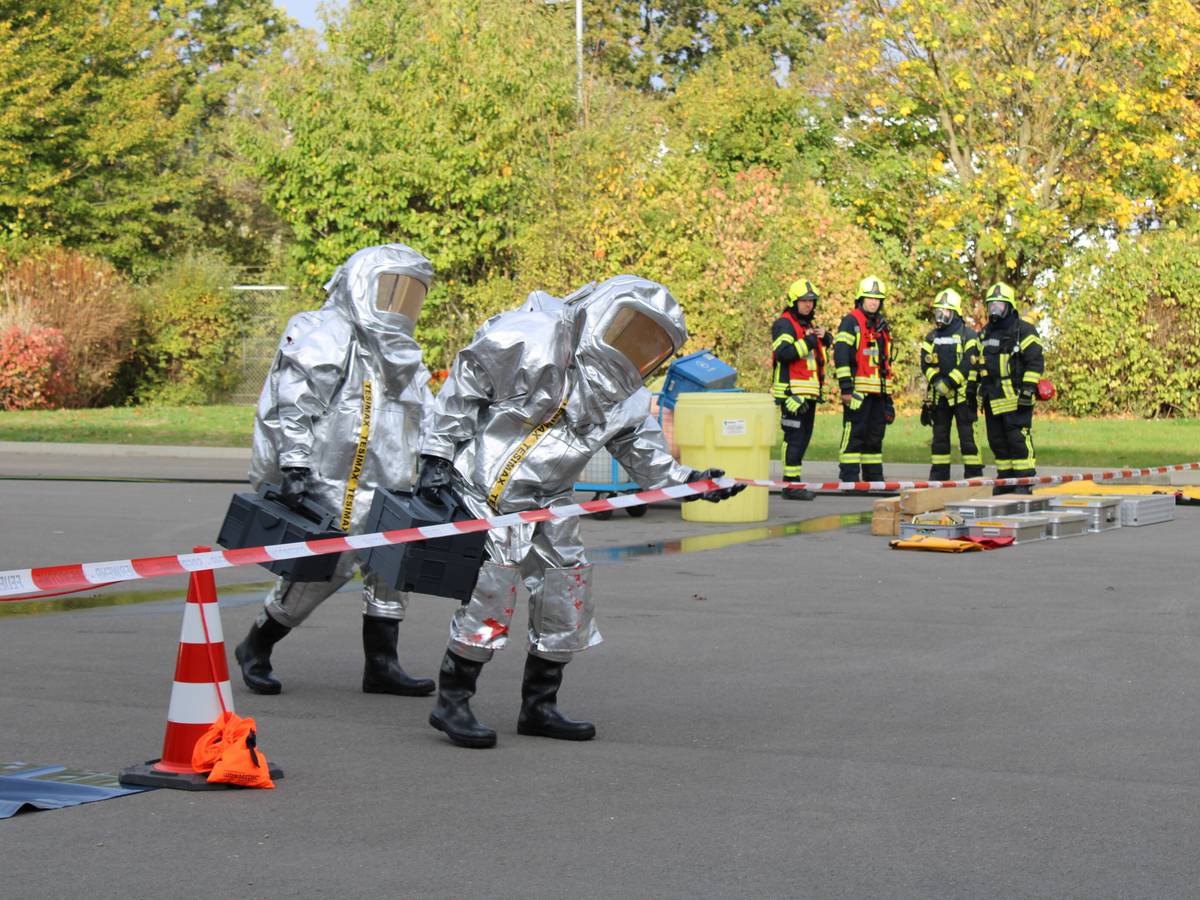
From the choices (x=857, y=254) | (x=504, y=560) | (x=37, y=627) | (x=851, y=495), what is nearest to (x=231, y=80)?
Answer: (x=857, y=254)

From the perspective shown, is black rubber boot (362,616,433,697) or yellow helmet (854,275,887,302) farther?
yellow helmet (854,275,887,302)

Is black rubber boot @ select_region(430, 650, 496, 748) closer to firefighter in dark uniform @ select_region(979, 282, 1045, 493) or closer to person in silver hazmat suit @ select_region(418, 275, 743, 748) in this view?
person in silver hazmat suit @ select_region(418, 275, 743, 748)

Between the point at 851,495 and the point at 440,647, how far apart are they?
929 cm

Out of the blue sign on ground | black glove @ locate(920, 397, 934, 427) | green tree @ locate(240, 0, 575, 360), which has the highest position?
green tree @ locate(240, 0, 575, 360)

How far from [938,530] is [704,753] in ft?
23.9

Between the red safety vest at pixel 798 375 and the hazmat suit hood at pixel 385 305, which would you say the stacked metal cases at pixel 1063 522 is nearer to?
the red safety vest at pixel 798 375

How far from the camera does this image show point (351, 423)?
25.9ft

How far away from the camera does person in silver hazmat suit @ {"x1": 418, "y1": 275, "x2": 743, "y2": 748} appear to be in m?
6.68

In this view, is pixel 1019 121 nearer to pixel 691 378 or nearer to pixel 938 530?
pixel 691 378

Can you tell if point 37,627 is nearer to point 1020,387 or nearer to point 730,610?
point 730,610

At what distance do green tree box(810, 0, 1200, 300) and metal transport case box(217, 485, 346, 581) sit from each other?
961 inches

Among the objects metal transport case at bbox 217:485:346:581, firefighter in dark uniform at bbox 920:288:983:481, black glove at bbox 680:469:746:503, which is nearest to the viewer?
metal transport case at bbox 217:485:346:581

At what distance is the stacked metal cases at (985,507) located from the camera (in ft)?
45.5

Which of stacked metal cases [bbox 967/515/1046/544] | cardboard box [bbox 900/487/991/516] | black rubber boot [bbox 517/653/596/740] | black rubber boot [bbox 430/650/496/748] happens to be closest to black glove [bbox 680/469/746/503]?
black rubber boot [bbox 517/653/596/740]
